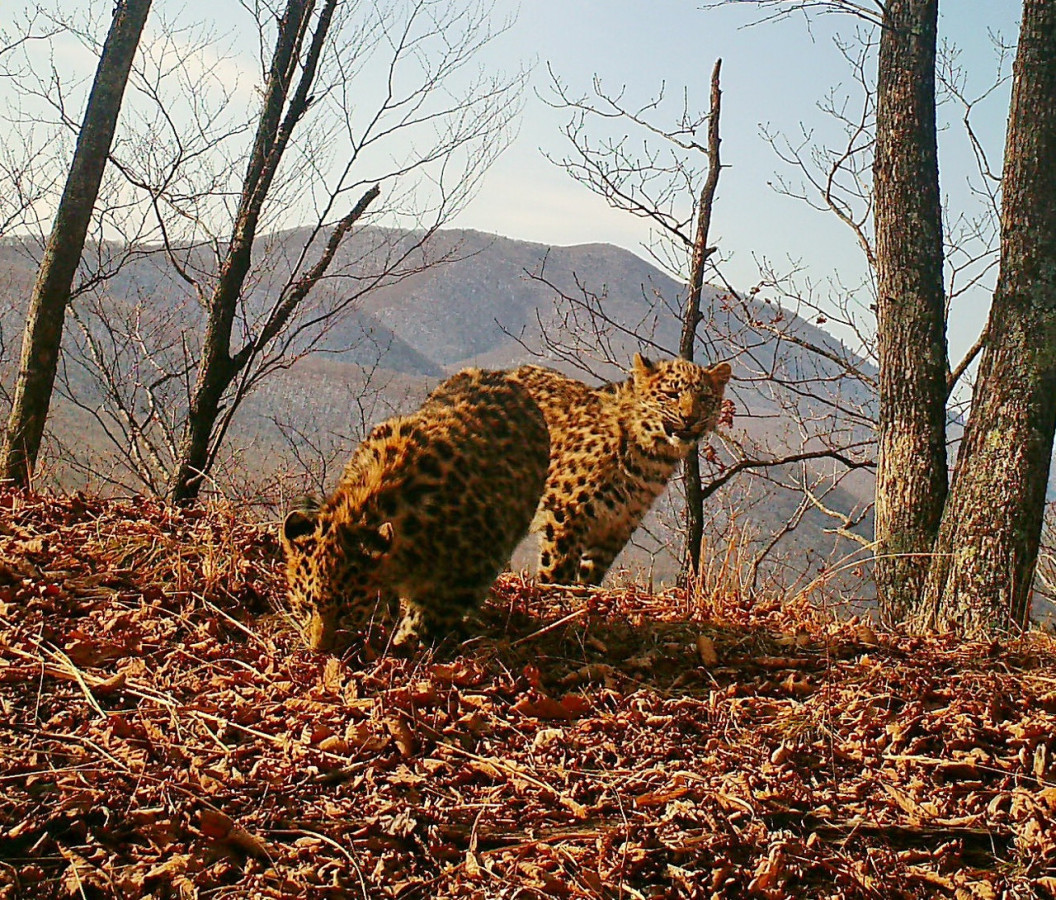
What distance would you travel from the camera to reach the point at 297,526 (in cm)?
459

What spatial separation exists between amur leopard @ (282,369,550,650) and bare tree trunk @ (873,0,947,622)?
2.89 meters

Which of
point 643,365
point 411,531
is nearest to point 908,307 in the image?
point 643,365

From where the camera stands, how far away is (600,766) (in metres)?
3.55

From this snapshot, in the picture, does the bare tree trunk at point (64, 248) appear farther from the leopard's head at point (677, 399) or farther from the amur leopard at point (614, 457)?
the leopard's head at point (677, 399)

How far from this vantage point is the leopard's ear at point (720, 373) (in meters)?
8.11

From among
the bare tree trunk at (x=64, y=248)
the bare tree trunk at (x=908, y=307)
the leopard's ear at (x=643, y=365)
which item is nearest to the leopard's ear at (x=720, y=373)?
the leopard's ear at (x=643, y=365)

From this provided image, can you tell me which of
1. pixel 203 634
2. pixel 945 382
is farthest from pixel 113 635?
pixel 945 382

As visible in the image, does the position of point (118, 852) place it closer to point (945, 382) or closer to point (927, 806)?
point (927, 806)

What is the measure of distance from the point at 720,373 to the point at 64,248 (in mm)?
5310

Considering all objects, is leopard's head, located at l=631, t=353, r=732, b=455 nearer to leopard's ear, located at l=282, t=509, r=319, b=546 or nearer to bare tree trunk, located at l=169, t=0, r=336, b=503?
bare tree trunk, located at l=169, t=0, r=336, b=503

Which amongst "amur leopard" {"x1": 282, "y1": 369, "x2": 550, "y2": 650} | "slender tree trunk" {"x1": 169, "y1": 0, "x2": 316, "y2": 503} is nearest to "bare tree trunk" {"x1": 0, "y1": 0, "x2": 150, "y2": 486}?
"slender tree trunk" {"x1": 169, "y1": 0, "x2": 316, "y2": 503}

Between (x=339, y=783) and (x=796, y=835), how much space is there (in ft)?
5.08

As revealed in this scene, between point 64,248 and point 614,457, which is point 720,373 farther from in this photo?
point 64,248

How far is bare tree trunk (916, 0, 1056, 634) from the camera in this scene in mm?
5699
